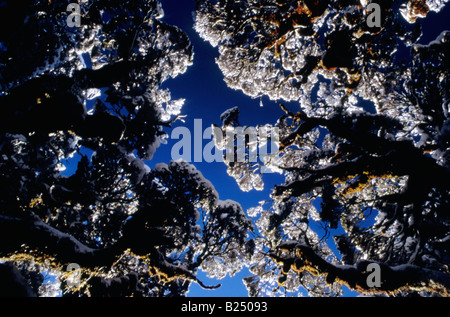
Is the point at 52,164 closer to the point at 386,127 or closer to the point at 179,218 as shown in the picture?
the point at 179,218

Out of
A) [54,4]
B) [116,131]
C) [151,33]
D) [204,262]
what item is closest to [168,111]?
[151,33]

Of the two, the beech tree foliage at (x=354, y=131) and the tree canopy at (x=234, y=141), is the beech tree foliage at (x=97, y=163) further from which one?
the beech tree foliage at (x=354, y=131)


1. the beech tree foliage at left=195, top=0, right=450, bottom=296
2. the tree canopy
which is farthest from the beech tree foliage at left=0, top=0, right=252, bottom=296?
the beech tree foliage at left=195, top=0, right=450, bottom=296

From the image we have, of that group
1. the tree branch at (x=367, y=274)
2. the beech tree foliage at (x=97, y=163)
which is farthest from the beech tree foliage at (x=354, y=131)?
the beech tree foliage at (x=97, y=163)

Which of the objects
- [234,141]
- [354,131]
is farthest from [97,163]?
[354,131]

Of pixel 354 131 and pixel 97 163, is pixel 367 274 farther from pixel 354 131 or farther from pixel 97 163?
pixel 97 163

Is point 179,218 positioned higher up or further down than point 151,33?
further down
